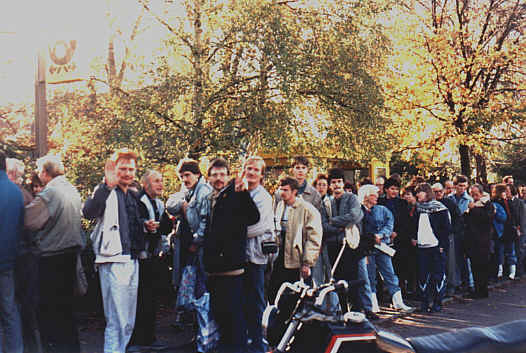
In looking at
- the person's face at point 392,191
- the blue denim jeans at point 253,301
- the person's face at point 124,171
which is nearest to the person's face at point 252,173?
the blue denim jeans at point 253,301

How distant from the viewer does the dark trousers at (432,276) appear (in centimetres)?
998

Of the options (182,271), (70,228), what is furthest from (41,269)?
(182,271)

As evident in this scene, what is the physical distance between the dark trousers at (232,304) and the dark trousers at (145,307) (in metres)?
0.83

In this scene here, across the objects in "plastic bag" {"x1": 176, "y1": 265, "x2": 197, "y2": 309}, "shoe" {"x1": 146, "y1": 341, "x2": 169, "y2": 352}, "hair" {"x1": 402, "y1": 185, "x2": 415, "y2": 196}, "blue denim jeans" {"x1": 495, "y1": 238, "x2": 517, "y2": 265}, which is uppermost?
"hair" {"x1": 402, "y1": 185, "x2": 415, "y2": 196}

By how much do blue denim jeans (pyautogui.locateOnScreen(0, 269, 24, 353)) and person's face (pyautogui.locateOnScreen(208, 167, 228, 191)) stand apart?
89.0 inches

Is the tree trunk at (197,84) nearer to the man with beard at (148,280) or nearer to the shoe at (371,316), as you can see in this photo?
the man with beard at (148,280)

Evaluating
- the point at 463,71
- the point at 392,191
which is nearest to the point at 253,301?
the point at 392,191

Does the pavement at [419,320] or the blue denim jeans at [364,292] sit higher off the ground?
the blue denim jeans at [364,292]

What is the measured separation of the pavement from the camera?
7883 millimetres

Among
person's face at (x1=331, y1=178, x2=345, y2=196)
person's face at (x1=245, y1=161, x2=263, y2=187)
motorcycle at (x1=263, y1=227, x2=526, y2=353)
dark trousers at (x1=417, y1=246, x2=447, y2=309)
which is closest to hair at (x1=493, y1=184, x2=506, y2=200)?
dark trousers at (x1=417, y1=246, x2=447, y2=309)

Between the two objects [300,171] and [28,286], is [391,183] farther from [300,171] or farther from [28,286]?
[28,286]

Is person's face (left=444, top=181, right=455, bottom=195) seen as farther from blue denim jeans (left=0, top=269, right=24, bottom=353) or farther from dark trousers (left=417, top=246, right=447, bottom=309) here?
blue denim jeans (left=0, top=269, right=24, bottom=353)

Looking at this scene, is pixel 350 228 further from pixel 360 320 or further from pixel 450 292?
pixel 360 320

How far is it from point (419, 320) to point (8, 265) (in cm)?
585
